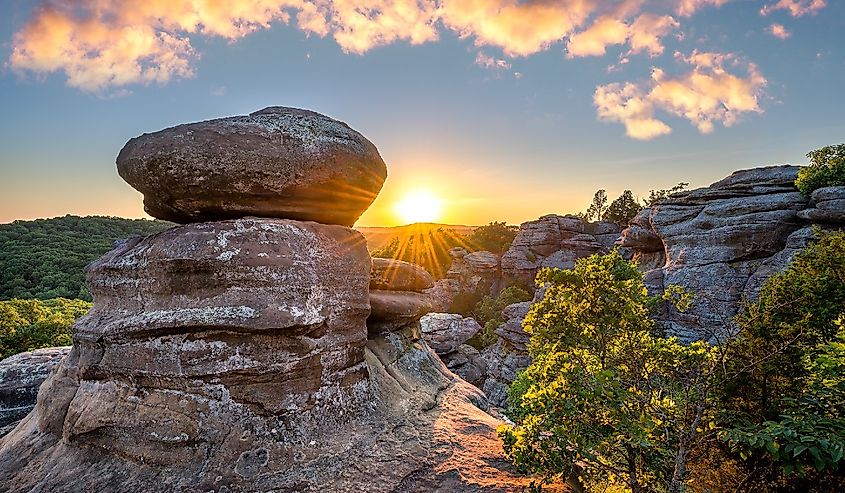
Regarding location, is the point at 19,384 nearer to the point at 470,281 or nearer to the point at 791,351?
the point at 791,351

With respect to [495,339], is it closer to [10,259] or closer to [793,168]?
[793,168]

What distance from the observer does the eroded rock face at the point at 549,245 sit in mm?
51812

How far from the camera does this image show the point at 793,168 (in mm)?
24828

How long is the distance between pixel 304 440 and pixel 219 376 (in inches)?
62.6

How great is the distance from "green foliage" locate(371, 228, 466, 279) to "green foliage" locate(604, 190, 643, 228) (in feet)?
77.3

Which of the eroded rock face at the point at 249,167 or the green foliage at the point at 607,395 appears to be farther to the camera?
the eroded rock face at the point at 249,167

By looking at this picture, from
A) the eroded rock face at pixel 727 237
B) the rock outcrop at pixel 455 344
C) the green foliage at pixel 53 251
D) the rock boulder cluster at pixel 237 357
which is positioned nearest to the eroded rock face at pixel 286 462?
the rock boulder cluster at pixel 237 357

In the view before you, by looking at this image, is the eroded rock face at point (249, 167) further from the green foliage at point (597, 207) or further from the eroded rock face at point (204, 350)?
the green foliage at point (597, 207)

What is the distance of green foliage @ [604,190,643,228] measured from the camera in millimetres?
60688

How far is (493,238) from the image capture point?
64.9m

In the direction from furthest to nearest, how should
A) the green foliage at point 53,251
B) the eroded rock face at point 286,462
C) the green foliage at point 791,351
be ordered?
the green foliage at point 53,251 → the eroded rock face at point 286,462 → the green foliage at point 791,351

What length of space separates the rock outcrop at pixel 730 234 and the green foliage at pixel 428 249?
3426cm

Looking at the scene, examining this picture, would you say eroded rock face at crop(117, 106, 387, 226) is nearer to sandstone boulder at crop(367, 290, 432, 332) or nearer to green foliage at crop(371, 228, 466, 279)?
sandstone boulder at crop(367, 290, 432, 332)

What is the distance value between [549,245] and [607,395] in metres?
51.2
